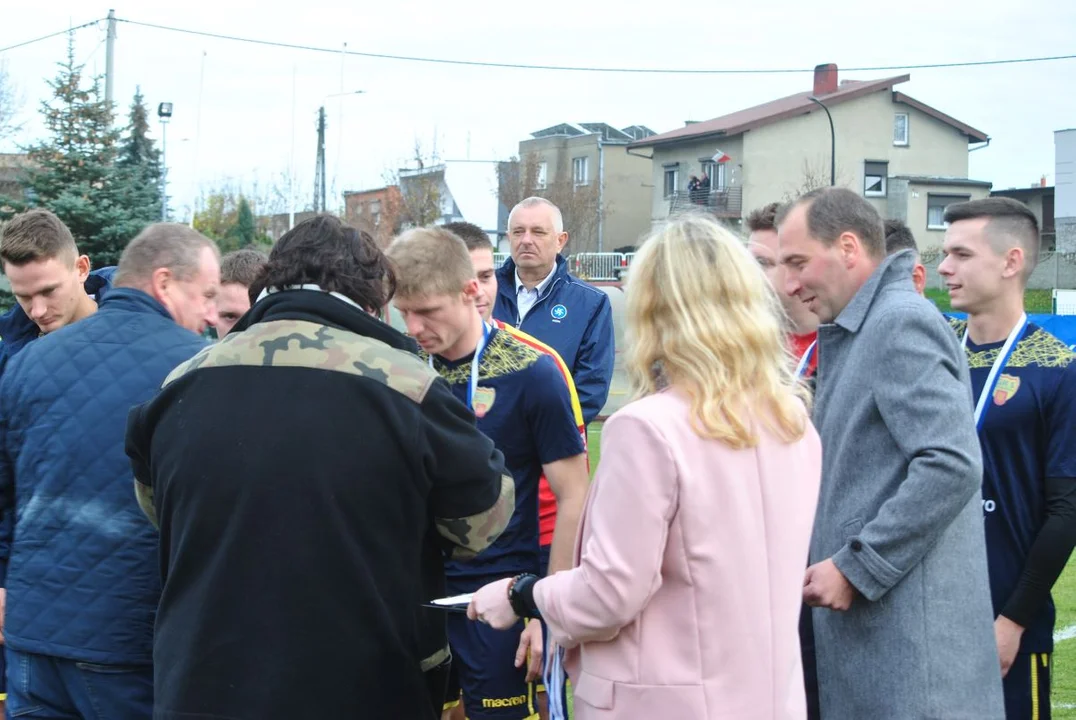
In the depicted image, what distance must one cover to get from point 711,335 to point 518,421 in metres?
1.36

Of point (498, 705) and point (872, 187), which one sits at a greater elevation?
point (872, 187)

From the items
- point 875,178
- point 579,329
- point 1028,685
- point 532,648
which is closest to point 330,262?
point 532,648

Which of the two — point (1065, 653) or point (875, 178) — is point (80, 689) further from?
point (875, 178)

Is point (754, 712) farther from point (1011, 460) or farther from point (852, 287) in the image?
point (1011, 460)

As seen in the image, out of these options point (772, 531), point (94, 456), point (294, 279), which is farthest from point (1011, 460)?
point (94, 456)

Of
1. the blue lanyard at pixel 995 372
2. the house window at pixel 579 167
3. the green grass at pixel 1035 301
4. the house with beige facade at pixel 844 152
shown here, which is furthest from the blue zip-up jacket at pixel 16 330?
the house window at pixel 579 167

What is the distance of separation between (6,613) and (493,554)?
5.61ft

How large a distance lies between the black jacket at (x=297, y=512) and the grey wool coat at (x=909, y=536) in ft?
4.37

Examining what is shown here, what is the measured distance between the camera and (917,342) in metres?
3.38

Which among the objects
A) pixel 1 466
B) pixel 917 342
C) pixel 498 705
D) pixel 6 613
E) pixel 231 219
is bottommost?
pixel 498 705

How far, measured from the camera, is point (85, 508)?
3619mm

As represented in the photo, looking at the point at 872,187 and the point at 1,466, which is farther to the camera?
the point at 872,187

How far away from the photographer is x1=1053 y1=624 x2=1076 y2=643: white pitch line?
7577 millimetres

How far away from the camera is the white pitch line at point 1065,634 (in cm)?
758
